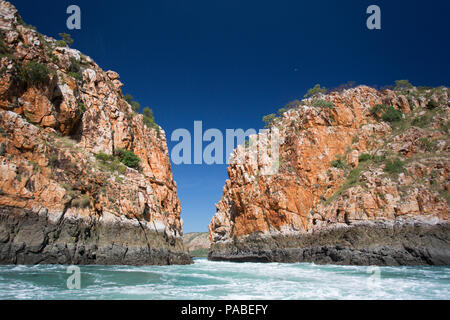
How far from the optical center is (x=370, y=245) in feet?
83.5

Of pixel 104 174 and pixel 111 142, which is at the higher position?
pixel 111 142

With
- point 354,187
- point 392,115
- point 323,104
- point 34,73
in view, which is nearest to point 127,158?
point 34,73

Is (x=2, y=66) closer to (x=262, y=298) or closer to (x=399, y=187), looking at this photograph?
(x=262, y=298)

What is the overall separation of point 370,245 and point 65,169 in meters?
26.7

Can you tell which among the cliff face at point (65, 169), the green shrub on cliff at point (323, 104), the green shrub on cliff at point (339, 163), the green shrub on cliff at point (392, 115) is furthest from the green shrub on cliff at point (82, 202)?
the green shrub on cliff at point (392, 115)

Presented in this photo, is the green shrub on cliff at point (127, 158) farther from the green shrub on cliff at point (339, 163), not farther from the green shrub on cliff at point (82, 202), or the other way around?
the green shrub on cliff at point (339, 163)

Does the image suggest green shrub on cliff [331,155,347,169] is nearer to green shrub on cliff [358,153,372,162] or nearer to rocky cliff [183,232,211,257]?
green shrub on cliff [358,153,372,162]

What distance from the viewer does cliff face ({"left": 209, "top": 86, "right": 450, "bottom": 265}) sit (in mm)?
24859

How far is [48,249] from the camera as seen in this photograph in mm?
17062

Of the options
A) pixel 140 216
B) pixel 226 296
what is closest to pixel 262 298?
pixel 226 296

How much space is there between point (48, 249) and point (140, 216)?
28.8 ft

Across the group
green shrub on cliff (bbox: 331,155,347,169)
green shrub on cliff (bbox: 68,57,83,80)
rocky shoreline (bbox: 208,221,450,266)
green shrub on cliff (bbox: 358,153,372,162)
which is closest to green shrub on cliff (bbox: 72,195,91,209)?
green shrub on cliff (bbox: 68,57,83,80)

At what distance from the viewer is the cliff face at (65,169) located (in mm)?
17359

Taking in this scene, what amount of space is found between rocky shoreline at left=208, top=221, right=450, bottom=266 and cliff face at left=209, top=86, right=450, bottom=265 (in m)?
0.08
